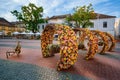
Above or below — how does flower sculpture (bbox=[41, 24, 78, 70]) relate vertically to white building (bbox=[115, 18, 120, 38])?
below

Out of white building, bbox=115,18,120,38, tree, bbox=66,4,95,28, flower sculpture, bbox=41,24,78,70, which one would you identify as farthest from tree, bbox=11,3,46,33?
flower sculpture, bbox=41,24,78,70

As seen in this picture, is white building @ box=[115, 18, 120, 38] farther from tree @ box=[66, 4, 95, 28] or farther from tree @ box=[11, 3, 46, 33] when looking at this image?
tree @ box=[11, 3, 46, 33]

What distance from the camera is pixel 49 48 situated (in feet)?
37.7

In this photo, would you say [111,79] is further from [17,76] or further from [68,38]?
[17,76]

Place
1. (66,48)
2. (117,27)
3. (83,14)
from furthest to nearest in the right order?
(117,27) < (83,14) < (66,48)

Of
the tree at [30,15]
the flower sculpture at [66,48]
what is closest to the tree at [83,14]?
the tree at [30,15]

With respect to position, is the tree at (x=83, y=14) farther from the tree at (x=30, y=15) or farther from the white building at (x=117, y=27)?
the tree at (x=30, y=15)

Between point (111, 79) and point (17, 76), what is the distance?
4.40 meters

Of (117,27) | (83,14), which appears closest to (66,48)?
(83,14)

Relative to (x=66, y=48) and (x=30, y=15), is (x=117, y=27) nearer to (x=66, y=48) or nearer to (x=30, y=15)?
(x=30, y=15)

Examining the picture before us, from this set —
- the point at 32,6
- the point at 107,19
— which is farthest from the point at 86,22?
the point at 32,6

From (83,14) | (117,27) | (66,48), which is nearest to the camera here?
(66,48)

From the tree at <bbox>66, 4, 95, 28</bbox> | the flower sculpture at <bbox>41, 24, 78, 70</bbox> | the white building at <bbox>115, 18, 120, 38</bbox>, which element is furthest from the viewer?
the white building at <bbox>115, 18, 120, 38</bbox>

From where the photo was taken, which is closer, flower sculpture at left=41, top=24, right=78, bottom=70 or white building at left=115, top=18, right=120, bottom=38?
flower sculpture at left=41, top=24, right=78, bottom=70
